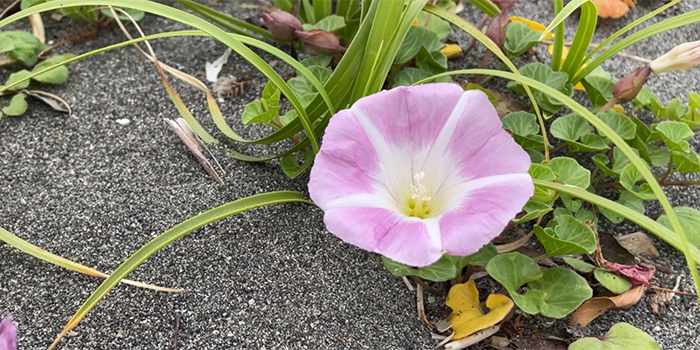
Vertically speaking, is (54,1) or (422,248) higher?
(54,1)

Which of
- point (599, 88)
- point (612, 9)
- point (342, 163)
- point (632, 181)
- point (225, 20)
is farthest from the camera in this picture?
point (612, 9)

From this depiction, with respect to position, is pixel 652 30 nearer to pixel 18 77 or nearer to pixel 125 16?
pixel 125 16

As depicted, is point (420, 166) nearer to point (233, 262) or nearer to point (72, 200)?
point (233, 262)

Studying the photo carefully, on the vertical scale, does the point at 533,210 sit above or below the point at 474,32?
below

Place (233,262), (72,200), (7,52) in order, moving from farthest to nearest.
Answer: (7,52) < (72,200) < (233,262)

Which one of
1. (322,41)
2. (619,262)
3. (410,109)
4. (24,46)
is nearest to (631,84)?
(619,262)

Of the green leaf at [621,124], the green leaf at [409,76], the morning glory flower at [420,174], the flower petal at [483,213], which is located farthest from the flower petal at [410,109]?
the green leaf at [621,124]

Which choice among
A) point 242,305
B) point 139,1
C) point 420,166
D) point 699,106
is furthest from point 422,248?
point 699,106

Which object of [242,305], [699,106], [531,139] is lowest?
[242,305]
